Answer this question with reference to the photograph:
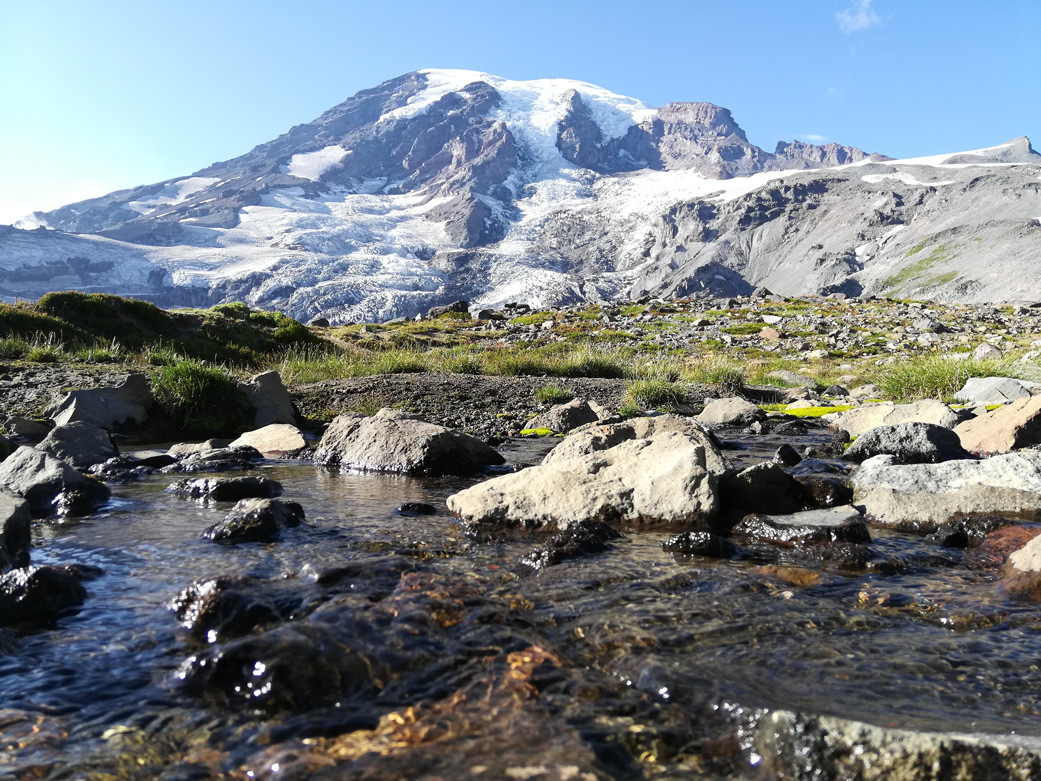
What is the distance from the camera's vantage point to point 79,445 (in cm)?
858

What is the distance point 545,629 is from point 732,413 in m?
11.0

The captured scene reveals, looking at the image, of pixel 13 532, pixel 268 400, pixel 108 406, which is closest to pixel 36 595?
pixel 13 532

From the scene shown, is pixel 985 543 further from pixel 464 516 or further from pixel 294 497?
pixel 294 497

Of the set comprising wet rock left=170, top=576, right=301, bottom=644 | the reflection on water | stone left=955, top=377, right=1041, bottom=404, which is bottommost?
the reflection on water

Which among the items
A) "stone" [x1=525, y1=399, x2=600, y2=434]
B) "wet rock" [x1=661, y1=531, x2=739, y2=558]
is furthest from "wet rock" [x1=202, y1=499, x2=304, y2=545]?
"stone" [x1=525, y1=399, x2=600, y2=434]

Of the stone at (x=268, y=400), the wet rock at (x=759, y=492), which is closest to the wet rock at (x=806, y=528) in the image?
the wet rock at (x=759, y=492)

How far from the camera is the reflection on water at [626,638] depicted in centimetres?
250

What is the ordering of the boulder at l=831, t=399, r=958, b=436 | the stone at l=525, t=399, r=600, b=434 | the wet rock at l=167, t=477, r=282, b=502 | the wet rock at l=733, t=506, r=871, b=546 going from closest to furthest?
the wet rock at l=733, t=506, r=871, b=546 < the wet rock at l=167, t=477, r=282, b=502 < the boulder at l=831, t=399, r=958, b=436 < the stone at l=525, t=399, r=600, b=434

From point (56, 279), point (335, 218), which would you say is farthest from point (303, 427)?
point (335, 218)

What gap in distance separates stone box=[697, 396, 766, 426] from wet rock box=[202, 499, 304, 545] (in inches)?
397

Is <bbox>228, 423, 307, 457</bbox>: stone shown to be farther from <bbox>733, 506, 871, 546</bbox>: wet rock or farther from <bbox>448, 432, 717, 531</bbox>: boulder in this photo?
<bbox>733, 506, 871, 546</bbox>: wet rock

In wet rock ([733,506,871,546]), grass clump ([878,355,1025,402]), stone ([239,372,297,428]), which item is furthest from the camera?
grass clump ([878,355,1025,402])

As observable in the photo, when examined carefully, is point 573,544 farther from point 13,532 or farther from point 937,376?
point 937,376

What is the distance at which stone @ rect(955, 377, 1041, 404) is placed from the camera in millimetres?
12289
